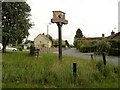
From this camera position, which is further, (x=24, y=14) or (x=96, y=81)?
(x=24, y=14)

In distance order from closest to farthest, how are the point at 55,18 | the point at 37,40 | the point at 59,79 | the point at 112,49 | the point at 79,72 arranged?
the point at 59,79 < the point at 79,72 < the point at 55,18 < the point at 112,49 < the point at 37,40

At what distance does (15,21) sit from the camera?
136 ft

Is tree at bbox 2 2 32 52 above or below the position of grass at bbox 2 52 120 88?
above

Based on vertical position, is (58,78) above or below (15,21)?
below

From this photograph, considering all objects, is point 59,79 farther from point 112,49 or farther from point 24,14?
point 24,14

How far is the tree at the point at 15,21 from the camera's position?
133 ft

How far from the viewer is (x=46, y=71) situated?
439 inches

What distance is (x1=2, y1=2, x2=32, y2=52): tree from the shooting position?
40469 mm

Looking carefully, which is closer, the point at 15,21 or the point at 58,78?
the point at 58,78

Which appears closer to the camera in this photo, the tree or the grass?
the grass

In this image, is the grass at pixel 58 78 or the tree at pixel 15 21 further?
the tree at pixel 15 21

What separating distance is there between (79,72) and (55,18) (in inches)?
266

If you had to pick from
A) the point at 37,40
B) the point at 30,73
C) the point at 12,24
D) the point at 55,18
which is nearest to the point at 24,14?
the point at 12,24

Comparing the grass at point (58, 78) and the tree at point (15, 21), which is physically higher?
the tree at point (15, 21)
